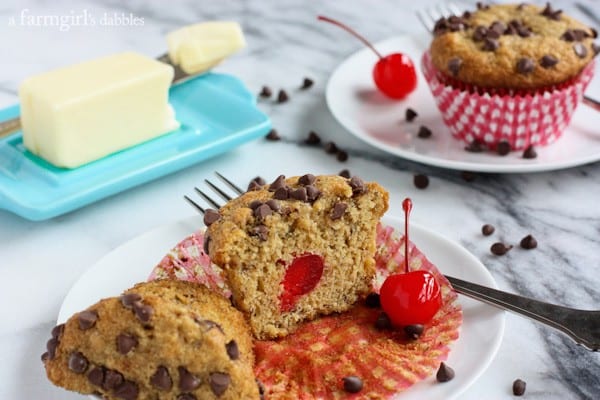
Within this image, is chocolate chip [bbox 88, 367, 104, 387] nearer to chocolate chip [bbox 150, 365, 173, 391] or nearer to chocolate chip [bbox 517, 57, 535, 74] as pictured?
chocolate chip [bbox 150, 365, 173, 391]

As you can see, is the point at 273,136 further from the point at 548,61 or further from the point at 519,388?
the point at 519,388

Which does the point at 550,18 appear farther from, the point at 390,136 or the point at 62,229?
the point at 62,229

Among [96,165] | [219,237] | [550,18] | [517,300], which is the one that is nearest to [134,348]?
[219,237]

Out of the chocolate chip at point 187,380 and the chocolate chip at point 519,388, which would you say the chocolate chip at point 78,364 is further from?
the chocolate chip at point 519,388

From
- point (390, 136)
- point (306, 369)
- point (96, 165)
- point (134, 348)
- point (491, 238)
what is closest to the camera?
point (134, 348)

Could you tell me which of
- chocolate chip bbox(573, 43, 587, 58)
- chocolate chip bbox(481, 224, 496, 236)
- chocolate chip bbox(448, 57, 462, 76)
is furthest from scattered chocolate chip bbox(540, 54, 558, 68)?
chocolate chip bbox(481, 224, 496, 236)

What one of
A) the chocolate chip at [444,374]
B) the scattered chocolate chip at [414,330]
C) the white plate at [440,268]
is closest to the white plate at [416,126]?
the white plate at [440,268]

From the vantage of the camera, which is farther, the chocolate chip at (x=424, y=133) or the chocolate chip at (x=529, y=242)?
the chocolate chip at (x=424, y=133)
